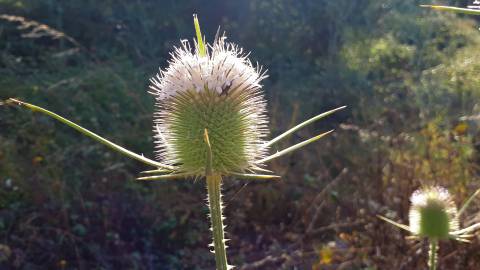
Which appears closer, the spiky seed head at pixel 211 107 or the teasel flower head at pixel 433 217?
the spiky seed head at pixel 211 107

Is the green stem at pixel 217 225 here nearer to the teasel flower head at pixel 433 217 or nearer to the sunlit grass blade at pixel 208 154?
the sunlit grass blade at pixel 208 154

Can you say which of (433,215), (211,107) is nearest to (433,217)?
(433,215)

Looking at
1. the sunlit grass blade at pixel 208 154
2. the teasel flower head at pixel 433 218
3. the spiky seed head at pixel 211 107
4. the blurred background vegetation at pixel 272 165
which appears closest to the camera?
the sunlit grass blade at pixel 208 154

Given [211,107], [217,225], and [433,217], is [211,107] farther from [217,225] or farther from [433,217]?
[433,217]

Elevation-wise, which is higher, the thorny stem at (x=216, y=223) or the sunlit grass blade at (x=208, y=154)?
the sunlit grass blade at (x=208, y=154)

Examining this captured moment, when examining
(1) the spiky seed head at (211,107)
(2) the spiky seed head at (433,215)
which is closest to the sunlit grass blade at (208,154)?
(1) the spiky seed head at (211,107)

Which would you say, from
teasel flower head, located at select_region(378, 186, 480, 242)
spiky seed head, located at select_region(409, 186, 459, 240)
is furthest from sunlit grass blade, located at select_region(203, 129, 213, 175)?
spiky seed head, located at select_region(409, 186, 459, 240)

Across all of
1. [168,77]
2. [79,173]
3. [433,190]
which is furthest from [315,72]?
[168,77]
